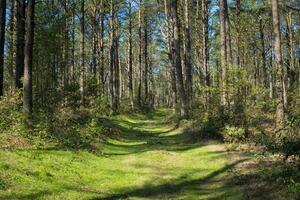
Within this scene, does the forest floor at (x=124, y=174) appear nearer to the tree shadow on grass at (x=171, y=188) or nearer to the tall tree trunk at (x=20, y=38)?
the tree shadow on grass at (x=171, y=188)

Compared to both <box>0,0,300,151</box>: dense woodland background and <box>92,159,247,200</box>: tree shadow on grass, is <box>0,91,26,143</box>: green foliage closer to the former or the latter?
<box>0,0,300,151</box>: dense woodland background

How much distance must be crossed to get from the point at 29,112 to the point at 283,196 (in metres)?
12.1

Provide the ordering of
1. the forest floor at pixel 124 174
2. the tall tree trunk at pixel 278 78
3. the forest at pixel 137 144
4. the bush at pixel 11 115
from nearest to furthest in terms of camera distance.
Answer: the forest floor at pixel 124 174, the forest at pixel 137 144, the bush at pixel 11 115, the tall tree trunk at pixel 278 78

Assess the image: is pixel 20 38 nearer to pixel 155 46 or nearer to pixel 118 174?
pixel 118 174

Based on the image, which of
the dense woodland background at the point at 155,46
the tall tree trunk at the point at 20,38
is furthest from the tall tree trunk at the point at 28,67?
the tall tree trunk at the point at 20,38

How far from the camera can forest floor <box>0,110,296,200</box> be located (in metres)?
11.8

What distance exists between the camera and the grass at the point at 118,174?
11.9m

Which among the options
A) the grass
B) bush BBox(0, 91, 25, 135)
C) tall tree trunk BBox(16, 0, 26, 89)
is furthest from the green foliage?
tall tree trunk BBox(16, 0, 26, 89)

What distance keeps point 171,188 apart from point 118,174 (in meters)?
2.31

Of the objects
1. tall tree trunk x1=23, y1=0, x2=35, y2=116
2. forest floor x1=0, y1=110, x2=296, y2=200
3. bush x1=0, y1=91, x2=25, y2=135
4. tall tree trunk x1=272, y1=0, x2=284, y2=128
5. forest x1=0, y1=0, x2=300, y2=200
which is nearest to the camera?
forest floor x1=0, y1=110, x2=296, y2=200

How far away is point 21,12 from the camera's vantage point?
72.5 feet

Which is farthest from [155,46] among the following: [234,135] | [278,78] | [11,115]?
[11,115]

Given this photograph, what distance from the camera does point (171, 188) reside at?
1352 centimetres

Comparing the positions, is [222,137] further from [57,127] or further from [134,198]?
[134,198]
